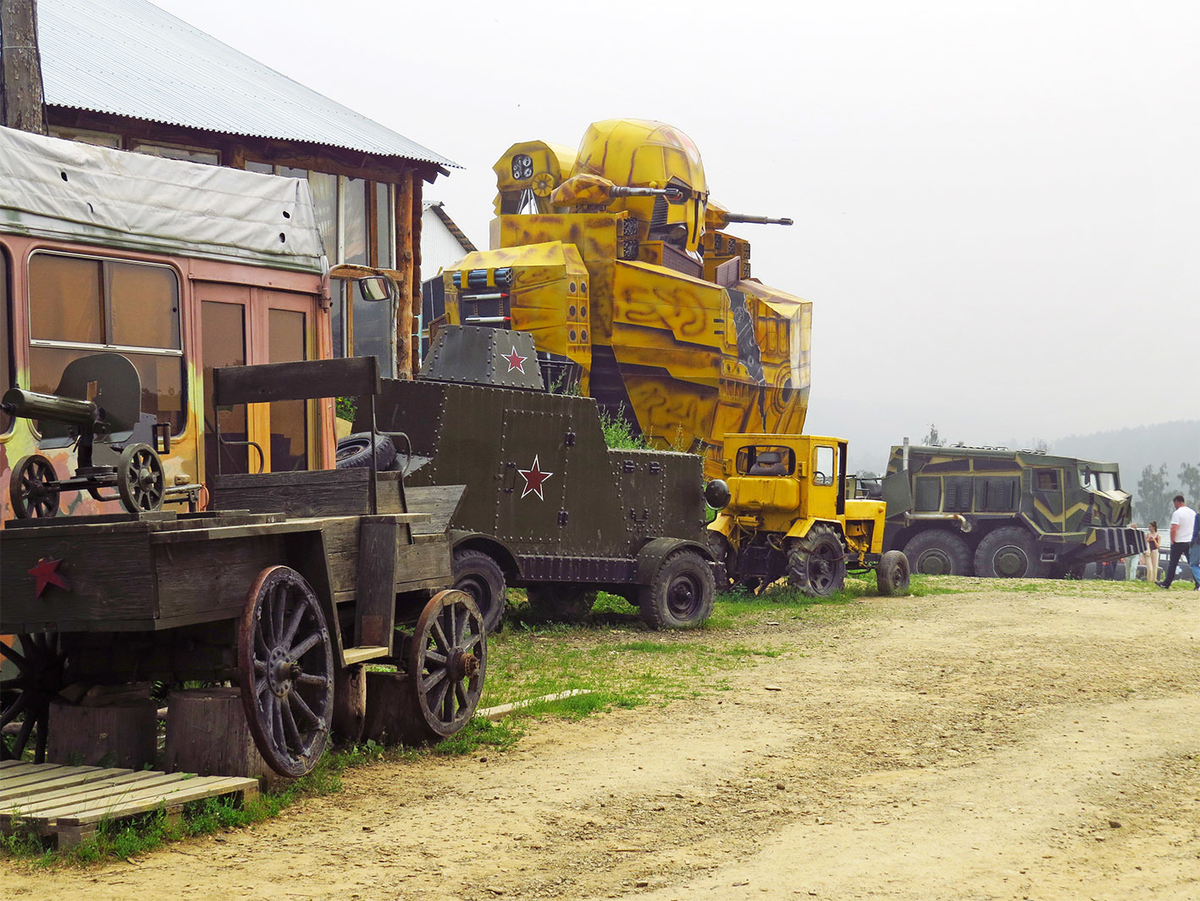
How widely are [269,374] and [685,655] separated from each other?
6340 millimetres

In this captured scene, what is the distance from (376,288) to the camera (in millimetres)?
10031

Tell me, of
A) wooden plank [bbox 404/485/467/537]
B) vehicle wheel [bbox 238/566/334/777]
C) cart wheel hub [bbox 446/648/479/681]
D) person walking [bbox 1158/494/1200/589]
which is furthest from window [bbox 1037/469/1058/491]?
vehicle wheel [bbox 238/566/334/777]

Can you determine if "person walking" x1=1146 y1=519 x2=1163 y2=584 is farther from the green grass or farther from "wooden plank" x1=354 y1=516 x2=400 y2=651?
"wooden plank" x1=354 y1=516 x2=400 y2=651

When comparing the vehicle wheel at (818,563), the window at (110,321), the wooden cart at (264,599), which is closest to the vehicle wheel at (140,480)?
the wooden cart at (264,599)

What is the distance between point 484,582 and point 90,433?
22.5 feet

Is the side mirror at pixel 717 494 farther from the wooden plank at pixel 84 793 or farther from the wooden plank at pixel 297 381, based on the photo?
the wooden plank at pixel 84 793

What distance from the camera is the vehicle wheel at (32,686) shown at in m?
6.99

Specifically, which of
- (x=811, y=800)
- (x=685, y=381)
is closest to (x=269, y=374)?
(x=811, y=800)

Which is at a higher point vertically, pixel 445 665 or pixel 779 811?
pixel 445 665

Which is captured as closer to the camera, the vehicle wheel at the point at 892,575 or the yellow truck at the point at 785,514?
the yellow truck at the point at 785,514

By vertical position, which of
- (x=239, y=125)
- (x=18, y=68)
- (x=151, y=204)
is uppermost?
(x=239, y=125)

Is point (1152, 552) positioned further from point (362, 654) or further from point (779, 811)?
point (362, 654)

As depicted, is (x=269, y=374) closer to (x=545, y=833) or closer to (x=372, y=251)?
(x=545, y=833)

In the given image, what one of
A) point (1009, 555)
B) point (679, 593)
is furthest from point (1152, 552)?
point (679, 593)
